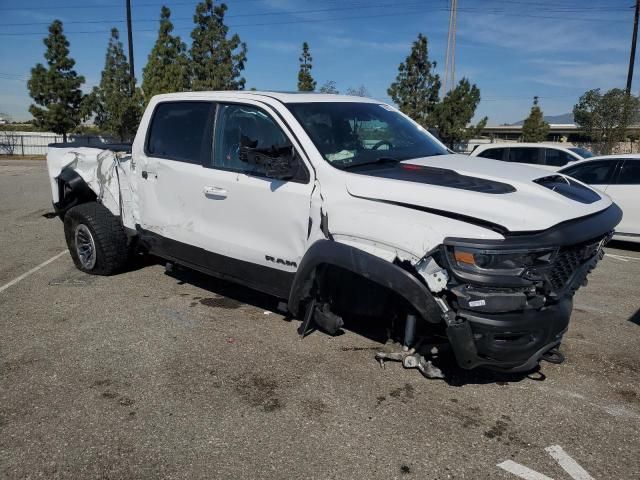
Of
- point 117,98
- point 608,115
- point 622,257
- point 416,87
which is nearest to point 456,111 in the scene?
point 416,87

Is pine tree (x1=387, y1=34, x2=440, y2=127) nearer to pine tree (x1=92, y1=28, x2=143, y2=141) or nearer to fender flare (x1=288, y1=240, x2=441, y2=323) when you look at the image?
pine tree (x1=92, y1=28, x2=143, y2=141)

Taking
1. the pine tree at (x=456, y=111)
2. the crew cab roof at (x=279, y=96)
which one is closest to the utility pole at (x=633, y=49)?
the pine tree at (x=456, y=111)

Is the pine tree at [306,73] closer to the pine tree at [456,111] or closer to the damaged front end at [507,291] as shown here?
the pine tree at [456,111]

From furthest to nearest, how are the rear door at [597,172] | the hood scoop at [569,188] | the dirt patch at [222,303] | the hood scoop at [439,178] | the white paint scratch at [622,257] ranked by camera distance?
the rear door at [597,172] < the white paint scratch at [622,257] < the dirt patch at [222,303] < the hood scoop at [569,188] < the hood scoop at [439,178]

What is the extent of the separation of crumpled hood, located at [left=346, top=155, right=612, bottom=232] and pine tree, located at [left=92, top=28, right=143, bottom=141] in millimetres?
28230

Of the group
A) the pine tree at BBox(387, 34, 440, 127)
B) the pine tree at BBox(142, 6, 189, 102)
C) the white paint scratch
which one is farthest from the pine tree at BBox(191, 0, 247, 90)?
the white paint scratch

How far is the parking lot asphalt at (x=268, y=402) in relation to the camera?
2812mm

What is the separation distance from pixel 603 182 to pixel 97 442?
28.7ft

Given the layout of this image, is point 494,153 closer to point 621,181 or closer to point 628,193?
point 621,181

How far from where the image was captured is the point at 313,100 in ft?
14.5

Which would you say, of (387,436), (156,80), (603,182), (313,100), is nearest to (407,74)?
(156,80)

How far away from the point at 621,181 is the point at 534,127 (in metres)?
41.3

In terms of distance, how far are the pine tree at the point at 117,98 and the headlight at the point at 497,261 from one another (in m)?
29.0

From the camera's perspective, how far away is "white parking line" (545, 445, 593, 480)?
8.90 ft
